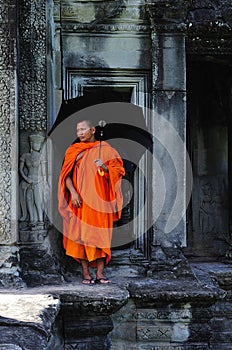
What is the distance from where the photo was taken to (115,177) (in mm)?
6496

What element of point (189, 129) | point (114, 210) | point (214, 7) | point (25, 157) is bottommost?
point (114, 210)

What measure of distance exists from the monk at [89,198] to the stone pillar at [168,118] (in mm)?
630

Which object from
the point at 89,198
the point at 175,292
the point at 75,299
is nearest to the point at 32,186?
the point at 89,198

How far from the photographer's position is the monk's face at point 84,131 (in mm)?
6586

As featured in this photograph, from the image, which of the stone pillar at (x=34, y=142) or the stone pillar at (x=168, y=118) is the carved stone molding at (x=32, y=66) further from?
the stone pillar at (x=168, y=118)

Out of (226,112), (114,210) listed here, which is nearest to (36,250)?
(114,210)

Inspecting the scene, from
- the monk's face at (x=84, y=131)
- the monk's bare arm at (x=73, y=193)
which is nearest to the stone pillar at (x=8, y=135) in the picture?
the monk's bare arm at (x=73, y=193)

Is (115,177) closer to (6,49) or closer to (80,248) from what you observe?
(80,248)

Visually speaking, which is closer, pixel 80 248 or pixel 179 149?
pixel 80 248

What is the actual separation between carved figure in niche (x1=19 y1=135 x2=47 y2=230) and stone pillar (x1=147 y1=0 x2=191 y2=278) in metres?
1.30

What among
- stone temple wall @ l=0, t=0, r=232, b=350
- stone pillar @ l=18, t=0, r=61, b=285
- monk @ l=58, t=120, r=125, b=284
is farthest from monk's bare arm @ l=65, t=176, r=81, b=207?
stone temple wall @ l=0, t=0, r=232, b=350

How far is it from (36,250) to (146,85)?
2.25 meters

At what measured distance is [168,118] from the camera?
7020mm

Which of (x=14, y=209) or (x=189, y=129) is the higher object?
(x=189, y=129)
